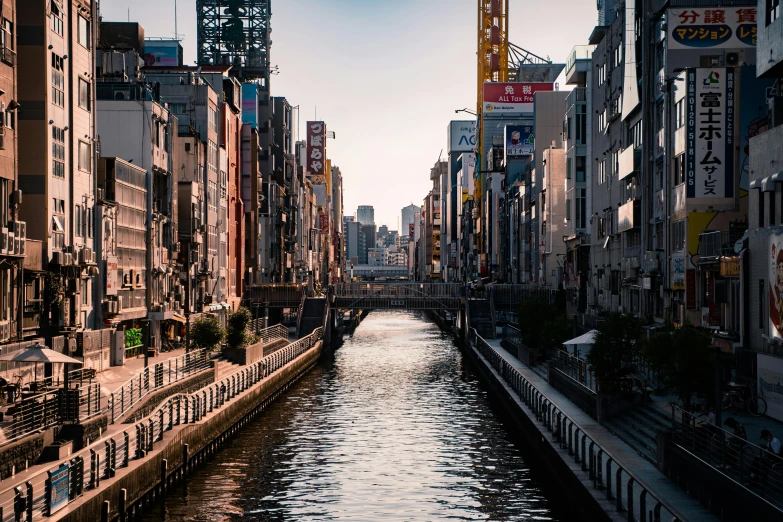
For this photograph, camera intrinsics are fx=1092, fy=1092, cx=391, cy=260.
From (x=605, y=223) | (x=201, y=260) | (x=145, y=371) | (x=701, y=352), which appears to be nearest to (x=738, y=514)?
(x=701, y=352)

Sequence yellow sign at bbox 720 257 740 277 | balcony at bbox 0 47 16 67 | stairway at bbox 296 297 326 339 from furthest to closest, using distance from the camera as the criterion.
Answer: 1. stairway at bbox 296 297 326 339
2. balcony at bbox 0 47 16 67
3. yellow sign at bbox 720 257 740 277

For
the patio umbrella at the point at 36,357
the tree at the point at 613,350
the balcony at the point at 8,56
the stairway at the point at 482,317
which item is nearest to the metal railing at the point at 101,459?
the patio umbrella at the point at 36,357

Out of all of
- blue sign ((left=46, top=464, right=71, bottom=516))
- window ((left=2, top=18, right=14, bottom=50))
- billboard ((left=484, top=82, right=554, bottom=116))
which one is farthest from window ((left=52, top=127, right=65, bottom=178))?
billboard ((left=484, top=82, right=554, bottom=116))

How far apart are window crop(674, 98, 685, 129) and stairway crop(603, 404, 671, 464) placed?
1740 cm

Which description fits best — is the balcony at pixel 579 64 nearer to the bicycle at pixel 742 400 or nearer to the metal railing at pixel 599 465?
the metal railing at pixel 599 465

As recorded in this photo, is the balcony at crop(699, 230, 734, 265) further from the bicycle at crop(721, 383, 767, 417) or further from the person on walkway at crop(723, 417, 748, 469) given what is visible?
the person on walkway at crop(723, 417, 748, 469)

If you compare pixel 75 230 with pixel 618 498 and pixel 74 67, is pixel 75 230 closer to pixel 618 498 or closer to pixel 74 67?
pixel 74 67

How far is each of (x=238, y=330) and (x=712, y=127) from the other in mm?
32132

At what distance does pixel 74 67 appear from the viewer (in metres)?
54.1

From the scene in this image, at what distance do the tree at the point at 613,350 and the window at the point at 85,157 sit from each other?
27.8 metres

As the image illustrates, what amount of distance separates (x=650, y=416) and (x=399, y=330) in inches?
4373

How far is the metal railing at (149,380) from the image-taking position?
38.5m

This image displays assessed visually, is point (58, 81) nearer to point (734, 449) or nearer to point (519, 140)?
point (734, 449)

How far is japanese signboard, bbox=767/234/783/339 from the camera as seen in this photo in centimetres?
3512
